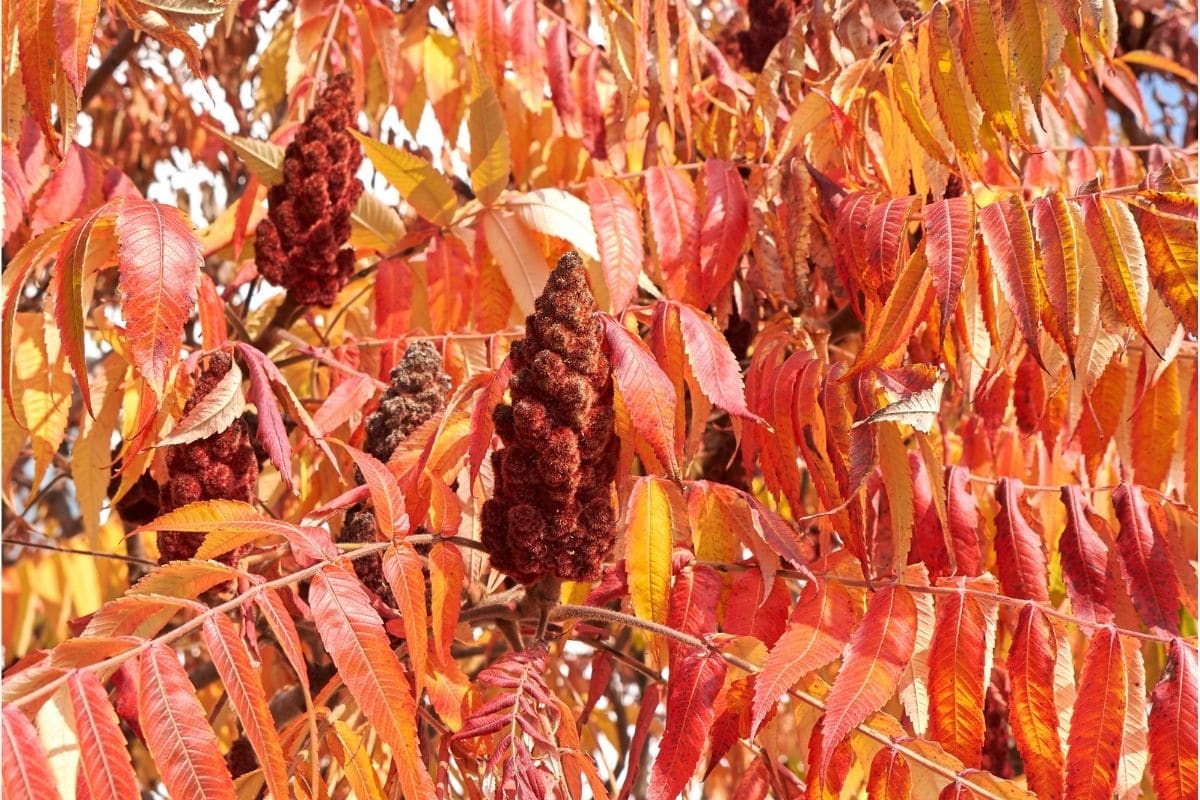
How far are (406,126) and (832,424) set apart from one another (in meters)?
1.70

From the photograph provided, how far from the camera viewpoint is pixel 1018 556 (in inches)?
76.6

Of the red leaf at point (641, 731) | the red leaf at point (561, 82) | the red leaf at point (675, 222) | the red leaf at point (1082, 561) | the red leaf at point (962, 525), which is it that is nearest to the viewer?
the red leaf at point (641, 731)

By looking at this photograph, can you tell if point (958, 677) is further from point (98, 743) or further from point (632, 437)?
point (98, 743)

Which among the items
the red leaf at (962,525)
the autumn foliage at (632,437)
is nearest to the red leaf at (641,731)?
the autumn foliage at (632,437)

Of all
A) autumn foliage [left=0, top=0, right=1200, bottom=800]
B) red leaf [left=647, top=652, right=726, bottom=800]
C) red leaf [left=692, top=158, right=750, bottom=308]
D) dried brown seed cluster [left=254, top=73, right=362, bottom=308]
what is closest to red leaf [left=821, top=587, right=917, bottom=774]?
autumn foliage [left=0, top=0, right=1200, bottom=800]

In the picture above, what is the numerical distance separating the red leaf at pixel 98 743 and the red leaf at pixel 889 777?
0.85 m

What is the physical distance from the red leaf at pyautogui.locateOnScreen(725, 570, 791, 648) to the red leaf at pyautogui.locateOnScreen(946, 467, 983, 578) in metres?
0.31

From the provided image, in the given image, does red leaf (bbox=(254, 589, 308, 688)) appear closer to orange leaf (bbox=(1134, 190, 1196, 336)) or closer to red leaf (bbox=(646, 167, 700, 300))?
red leaf (bbox=(646, 167, 700, 300))

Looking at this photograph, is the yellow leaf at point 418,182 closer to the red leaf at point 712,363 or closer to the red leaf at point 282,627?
the red leaf at point 712,363

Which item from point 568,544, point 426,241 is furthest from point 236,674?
point 426,241

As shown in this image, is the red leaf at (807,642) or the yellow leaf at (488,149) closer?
the red leaf at (807,642)

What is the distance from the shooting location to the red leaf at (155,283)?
4.91ft

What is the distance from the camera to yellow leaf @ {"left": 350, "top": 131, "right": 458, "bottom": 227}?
227 centimetres

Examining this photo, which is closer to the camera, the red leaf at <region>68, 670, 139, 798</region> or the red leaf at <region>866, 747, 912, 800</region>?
the red leaf at <region>68, 670, 139, 798</region>
